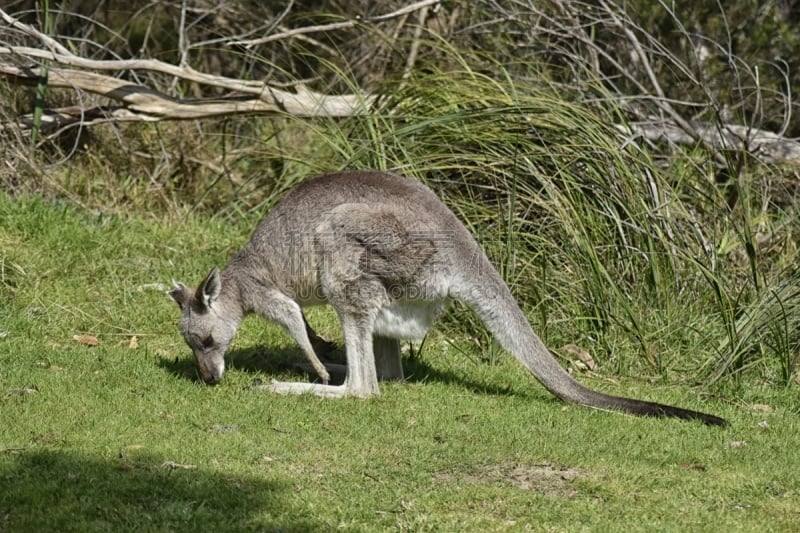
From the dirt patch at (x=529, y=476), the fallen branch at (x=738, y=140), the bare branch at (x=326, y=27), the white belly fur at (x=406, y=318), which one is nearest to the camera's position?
the dirt patch at (x=529, y=476)

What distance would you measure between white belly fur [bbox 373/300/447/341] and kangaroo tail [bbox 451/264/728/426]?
0.20 meters

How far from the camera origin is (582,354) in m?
7.03

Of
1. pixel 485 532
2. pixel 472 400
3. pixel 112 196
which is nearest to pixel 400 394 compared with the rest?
pixel 472 400

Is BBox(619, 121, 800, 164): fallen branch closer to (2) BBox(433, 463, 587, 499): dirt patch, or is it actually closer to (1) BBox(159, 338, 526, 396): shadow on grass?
Answer: (1) BBox(159, 338, 526, 396): shadow on grass

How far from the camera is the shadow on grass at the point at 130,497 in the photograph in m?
4.24

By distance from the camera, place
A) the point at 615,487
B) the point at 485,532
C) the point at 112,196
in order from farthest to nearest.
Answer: the point at 112,196 < the point at 615,487 < the point at 485,532

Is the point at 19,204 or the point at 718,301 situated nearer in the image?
the point at 718,301

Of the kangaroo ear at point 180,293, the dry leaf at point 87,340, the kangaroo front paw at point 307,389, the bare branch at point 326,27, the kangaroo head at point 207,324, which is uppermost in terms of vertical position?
the bare branch at point 326,27

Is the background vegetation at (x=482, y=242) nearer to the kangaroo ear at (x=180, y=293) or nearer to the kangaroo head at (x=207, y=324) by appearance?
the kangaroo head at (x=207, y=324)

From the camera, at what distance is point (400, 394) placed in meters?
6.26

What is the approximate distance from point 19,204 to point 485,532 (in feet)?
18.2

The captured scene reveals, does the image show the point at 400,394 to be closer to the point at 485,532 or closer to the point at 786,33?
the point at 485,532

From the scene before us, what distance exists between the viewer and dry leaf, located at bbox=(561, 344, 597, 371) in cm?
697

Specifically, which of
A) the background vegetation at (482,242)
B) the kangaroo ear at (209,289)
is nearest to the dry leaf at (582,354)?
the background vegetation at (482,242)
